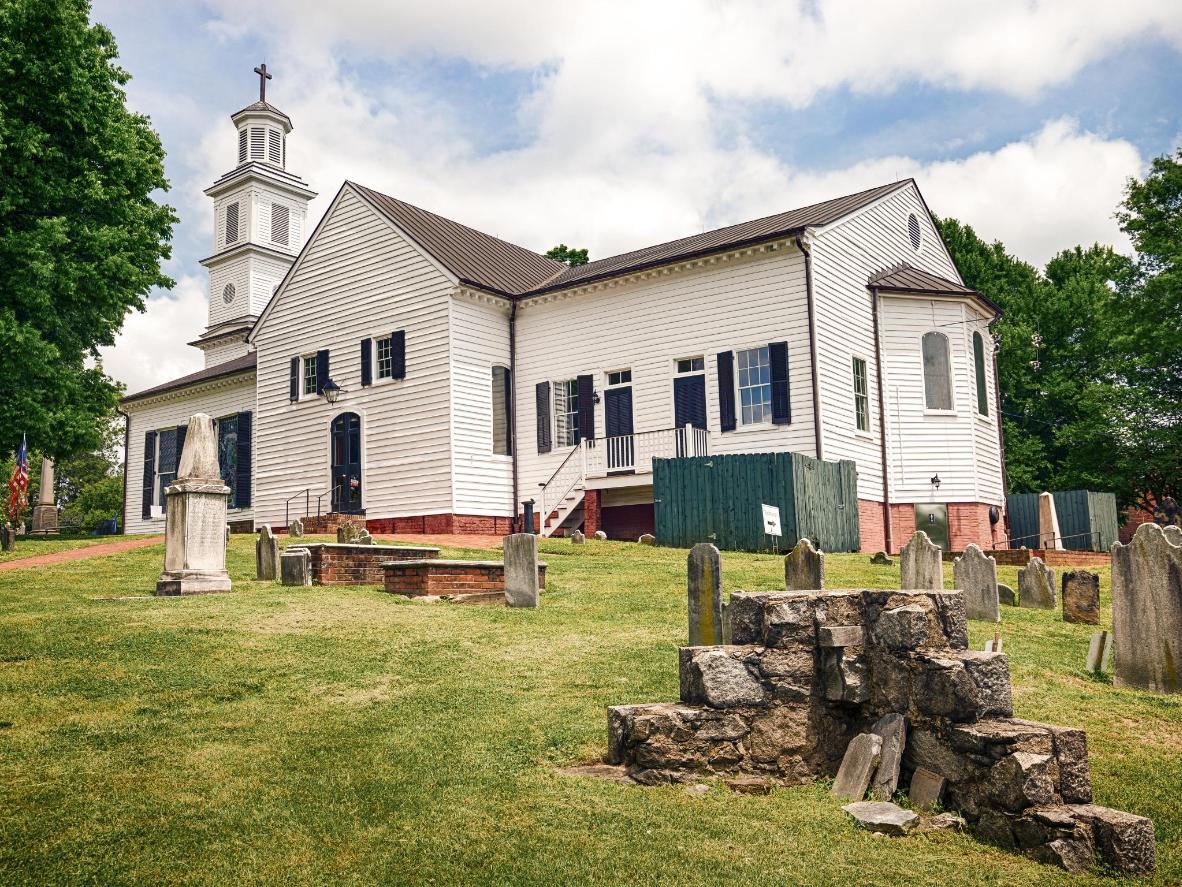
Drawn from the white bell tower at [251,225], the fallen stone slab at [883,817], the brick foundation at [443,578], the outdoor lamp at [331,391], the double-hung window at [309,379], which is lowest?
the fallen stone slab at [883,817]

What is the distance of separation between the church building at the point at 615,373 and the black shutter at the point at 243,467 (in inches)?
41.2

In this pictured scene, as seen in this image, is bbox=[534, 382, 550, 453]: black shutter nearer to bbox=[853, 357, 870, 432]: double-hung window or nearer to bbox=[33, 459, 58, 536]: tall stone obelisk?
bbox=[853, 357, 870, 432]: double-hung window

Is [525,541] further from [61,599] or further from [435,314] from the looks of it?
[435,314]

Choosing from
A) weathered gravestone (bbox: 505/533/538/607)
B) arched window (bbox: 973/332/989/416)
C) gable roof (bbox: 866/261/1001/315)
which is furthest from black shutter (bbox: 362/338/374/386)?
weathered gravestone (bbox: 505/533/538/607)

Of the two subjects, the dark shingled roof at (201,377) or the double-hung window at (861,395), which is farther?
the dark shingled roof at (201,377)

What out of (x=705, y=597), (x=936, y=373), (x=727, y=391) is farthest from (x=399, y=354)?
(x=705, y=597)

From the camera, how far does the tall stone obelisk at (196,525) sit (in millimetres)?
13000

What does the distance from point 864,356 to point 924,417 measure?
2265 millimetres

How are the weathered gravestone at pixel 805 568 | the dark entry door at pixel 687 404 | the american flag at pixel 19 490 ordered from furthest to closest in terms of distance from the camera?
the dark entry door at pixel 687 404 → the american flag at pixel 19 490 → the weathered gravestone at pixel 805 568

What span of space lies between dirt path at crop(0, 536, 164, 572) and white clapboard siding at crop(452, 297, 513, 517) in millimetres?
7217

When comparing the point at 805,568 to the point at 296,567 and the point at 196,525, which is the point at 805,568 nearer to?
the point at 296,567

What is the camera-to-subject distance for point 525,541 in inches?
467

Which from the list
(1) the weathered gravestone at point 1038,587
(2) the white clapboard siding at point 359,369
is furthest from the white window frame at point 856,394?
(1) the weathered gravestone at point 1038,587

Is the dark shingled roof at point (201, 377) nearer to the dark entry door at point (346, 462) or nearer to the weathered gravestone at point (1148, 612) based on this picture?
the dark entry door at point (346, 462)
